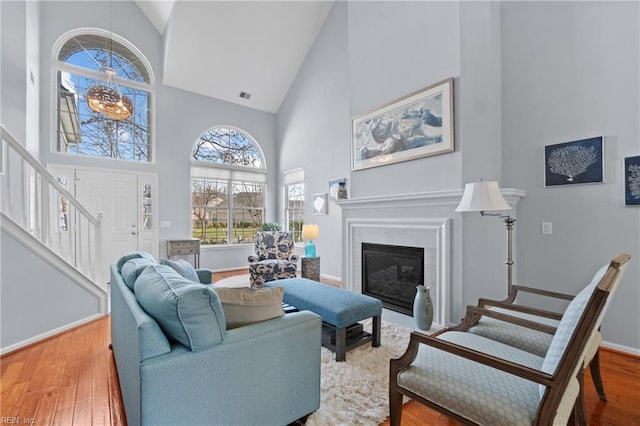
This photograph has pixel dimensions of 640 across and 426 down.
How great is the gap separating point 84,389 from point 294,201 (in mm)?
5038

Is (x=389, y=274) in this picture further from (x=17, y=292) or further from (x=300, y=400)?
(x=17, y=292)

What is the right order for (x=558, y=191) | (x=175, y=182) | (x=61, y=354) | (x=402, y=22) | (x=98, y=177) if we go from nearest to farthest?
(x=61, y=354) < (x=558, y=191) < (x=402, y=22) < (x=98, y=177) < (x=175, y=182)

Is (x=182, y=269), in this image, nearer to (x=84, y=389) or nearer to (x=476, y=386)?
(x=84, y=389)

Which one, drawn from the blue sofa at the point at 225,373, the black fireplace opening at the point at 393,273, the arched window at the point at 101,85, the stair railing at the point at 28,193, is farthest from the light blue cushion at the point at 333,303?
the arched window at the point at 101,85

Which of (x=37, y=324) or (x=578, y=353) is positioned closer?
(x=578, y=353)

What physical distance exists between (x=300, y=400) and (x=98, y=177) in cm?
539

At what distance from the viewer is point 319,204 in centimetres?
576

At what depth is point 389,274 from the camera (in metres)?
3.60

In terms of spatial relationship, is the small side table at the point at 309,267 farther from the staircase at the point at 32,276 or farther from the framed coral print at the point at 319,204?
the staircase at the point at 32,276

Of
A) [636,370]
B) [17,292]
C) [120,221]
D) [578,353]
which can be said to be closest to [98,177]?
[120,221]

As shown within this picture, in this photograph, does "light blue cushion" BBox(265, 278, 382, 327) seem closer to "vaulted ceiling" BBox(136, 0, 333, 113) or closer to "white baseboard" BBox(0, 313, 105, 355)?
"white baseboard" BBox(0, 313, 105, 355)

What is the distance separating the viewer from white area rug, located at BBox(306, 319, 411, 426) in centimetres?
168

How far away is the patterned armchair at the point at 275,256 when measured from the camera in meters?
4.62

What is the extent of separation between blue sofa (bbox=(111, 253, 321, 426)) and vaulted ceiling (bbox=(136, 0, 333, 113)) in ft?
16.6
